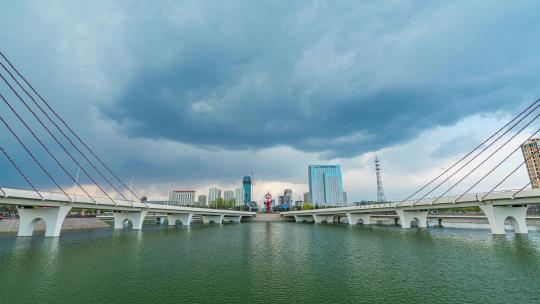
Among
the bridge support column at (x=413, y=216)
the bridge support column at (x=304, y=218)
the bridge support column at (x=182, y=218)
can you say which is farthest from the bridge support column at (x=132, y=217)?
the bridge support column at (x=304, y=218)

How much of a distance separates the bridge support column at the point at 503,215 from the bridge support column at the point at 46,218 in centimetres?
9254

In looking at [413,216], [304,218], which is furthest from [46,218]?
[304,218]

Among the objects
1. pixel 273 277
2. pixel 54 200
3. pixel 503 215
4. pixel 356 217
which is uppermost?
pixel 54 200

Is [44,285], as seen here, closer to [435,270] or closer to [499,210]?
[435,270]

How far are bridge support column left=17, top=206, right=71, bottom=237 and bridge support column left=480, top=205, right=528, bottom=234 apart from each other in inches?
3643

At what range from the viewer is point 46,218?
55.6 m

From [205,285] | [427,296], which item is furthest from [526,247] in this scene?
[205,285]

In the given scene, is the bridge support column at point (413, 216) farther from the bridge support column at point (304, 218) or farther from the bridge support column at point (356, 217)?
the bridge support column at point (304, 218)

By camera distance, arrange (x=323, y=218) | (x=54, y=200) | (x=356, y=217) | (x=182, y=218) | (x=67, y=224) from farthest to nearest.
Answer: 1. (x=323, y=218)
2. (x=356, y=217)
3. (x=182, y=218)
4. (x=67, y=224)
5. (x=54, y=200)

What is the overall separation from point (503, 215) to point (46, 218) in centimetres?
10056

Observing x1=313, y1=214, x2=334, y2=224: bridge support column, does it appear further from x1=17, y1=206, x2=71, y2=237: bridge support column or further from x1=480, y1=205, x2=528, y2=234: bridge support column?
x1=17, y1=206, x2=71, y2=237: bridge support column

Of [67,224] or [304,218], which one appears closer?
[67,224]

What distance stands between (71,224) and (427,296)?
333 feet

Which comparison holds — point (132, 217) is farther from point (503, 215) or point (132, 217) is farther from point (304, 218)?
point (304, 218)
